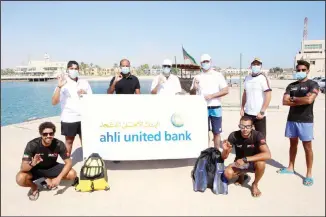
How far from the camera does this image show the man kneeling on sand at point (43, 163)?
3369 mm

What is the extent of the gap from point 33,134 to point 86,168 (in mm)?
4746

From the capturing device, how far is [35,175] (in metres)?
3.59

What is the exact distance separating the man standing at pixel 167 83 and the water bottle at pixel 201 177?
1.56 metres

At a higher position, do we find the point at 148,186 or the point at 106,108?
the point at 106,108

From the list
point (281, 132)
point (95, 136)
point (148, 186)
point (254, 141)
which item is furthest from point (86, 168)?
point (281, 132)

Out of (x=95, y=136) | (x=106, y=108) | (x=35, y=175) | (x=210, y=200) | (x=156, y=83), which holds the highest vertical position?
(x=156, y=83)

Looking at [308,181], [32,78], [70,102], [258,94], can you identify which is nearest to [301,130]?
[308,181]

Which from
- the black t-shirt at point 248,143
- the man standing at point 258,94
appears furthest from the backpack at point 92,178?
the man standing at point 258,94

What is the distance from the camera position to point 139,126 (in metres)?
4.36

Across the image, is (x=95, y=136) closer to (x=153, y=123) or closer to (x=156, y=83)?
(x=153, y=123)

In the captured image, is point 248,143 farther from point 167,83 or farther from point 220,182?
point 167,83

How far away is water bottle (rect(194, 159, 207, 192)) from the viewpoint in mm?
3668

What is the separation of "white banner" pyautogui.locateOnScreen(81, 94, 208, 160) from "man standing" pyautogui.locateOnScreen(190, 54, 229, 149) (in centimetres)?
38

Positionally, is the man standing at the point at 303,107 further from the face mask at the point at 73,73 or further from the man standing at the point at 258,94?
the face mask at the point at 73,73
